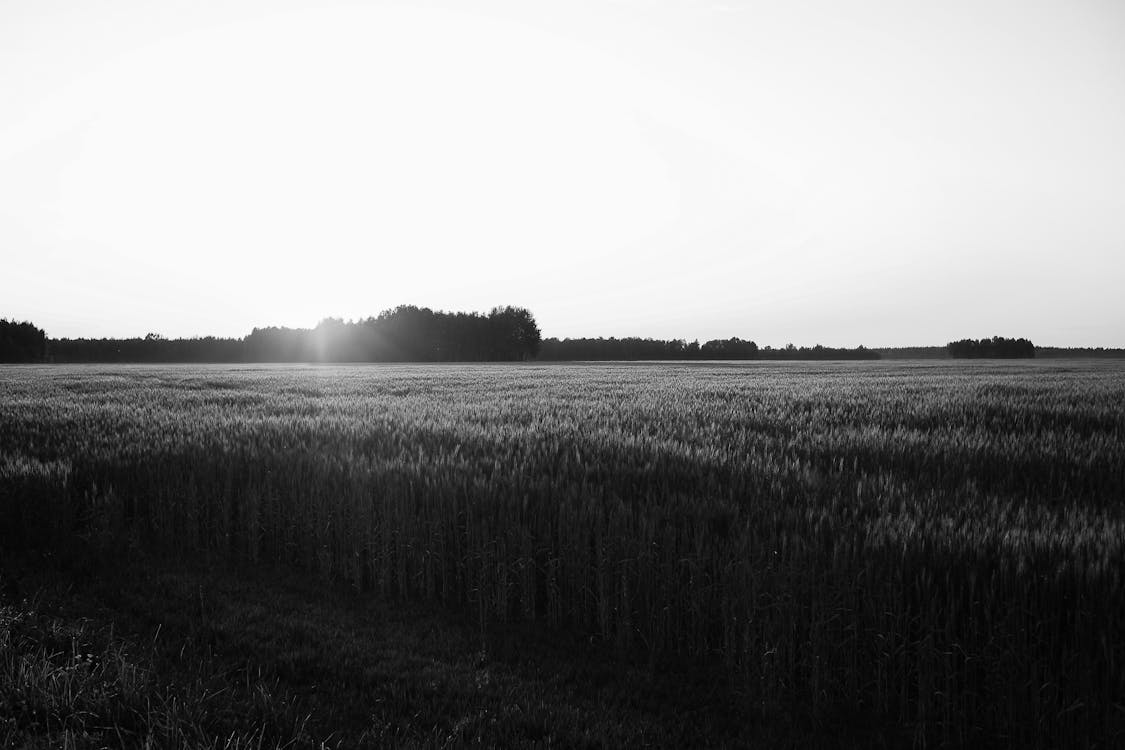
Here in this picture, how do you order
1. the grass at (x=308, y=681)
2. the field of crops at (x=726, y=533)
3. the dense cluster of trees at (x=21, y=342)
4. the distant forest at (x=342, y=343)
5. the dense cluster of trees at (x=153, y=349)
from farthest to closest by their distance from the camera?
the dense cluster of trees at (x=153, y=349) → the distant forest at (x=342, y=343) → the dense cluster of trees at (x=21, y=342) → the field of crops at (x=726, y=533) → the grass at (x=308, y=681)

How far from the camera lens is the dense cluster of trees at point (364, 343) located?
121750 millimetres

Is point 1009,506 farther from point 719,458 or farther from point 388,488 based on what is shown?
point 388,488

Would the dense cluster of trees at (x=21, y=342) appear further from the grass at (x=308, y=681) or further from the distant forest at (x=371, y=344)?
the grass at (x=308, y=681)

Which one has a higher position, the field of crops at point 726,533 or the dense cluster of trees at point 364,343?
the dense cluster of trees at point 364,343

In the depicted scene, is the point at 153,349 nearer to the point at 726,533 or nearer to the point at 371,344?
the point at 371,344

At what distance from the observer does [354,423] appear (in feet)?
41.7

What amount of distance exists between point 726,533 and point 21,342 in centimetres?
15129

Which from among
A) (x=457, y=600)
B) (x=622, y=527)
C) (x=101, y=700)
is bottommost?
(x=457, y=600)

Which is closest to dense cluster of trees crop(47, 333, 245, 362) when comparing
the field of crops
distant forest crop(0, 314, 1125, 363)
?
distant forest crop(0, 314, 1125, 363)

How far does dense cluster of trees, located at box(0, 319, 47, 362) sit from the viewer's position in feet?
372

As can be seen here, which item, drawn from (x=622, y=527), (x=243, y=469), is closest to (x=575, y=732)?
(x=622, y=527)

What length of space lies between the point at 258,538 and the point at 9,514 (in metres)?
3.44

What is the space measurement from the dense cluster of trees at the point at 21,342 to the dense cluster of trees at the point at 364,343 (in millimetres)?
3417

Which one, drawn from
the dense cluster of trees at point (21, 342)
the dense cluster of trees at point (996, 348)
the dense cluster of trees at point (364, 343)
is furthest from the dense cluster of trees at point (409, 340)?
the dense cluster of trees at point (996, 348)
